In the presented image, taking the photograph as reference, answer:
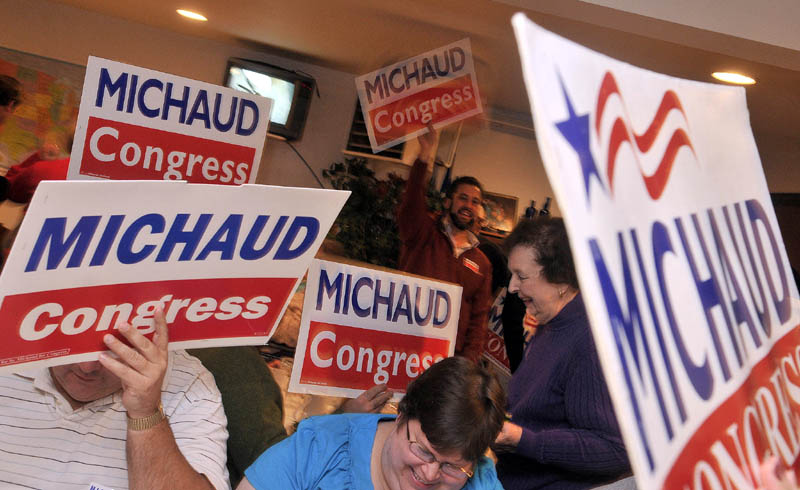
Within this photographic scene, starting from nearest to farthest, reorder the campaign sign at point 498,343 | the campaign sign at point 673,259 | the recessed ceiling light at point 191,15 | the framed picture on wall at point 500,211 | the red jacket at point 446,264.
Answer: the campaign sign at point 673,259 < the red jacket at point 446,264 < the campaign sign at point 498,343 < the recessed ceiling light at point 191,15 < the framed picture on wall at point 500,211

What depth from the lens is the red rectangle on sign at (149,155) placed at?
85.0 inches

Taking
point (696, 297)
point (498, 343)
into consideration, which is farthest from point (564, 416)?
point (498, 343)

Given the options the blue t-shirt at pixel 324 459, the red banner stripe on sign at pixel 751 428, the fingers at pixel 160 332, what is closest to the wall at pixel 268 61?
the blue t-shirt at pixel 324 459

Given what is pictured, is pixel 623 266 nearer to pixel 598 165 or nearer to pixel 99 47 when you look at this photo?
pixel 598 165

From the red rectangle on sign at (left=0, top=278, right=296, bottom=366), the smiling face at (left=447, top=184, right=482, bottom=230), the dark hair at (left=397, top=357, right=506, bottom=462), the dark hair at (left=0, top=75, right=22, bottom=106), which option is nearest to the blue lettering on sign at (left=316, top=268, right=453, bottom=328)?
the dark hair at (left=397, top=357, right=506, bottom=462)

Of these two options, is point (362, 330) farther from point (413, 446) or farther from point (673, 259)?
point (673, 259)

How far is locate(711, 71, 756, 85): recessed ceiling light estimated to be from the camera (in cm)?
435

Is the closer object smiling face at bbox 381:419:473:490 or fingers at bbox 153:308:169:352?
fingers at bbox 153:308:169:352

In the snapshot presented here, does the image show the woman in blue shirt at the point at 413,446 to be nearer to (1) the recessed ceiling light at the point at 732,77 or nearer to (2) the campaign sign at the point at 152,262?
(2) the campaign sign at the point at 152,262

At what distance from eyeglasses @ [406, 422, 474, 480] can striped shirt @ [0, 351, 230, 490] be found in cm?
40

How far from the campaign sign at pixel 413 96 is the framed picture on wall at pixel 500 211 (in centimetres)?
333

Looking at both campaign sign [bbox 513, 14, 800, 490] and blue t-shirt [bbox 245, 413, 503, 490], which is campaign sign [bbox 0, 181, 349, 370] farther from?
campaign sign [bbox 513, 14, 800, 490]

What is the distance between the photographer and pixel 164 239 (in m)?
1.30

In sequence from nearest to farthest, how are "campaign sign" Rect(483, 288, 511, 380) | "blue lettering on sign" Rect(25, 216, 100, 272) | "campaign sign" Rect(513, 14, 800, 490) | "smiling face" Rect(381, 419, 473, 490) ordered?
"campaign sign" Rect(513, 14, 800, 490), "blue lettering on sign" Rect(25, 216, 100, 272), "smiling face" Rect(381, 419, 473, 490), "campaign sign" Rect(483, 288, 511, 380)
